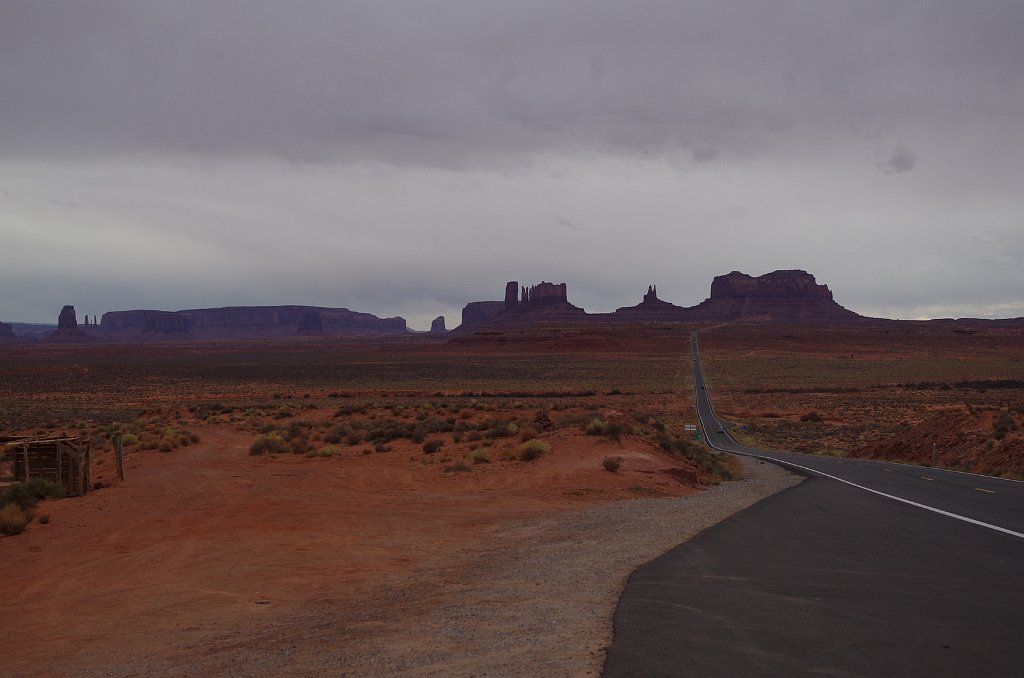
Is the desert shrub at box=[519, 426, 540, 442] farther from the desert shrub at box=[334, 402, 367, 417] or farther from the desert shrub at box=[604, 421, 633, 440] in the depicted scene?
the desert shrub at box=[334, 402, 367, 417]

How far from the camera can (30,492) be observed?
17.8 m

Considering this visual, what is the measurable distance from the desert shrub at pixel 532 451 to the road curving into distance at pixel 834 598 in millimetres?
10144

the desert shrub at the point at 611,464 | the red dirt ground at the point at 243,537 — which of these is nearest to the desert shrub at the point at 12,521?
the red dirt ground at the point at 243,537

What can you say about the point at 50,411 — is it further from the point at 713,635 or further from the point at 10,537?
the point at 713,635

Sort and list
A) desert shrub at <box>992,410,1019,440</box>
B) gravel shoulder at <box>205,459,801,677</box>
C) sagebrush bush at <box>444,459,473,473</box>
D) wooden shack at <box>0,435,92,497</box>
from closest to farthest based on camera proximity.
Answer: gravel shoulder at <box>205,459,801,677</box>, wooden shack at <box>0,435,92,497</box>, sagebrush bush at <box>444,459,473,473</box>, desert shrub at <box>992,410,1019,440</box>

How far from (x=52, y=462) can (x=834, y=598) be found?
19.2 m

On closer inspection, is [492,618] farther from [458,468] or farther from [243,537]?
[458,468]

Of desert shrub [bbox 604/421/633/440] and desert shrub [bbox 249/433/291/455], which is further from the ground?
desert shrub [bbox 604/421/633/440]

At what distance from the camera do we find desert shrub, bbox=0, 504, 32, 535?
14641 mm

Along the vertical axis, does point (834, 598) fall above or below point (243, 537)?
above

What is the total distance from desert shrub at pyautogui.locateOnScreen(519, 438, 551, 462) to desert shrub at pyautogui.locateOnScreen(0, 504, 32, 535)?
42.5ft

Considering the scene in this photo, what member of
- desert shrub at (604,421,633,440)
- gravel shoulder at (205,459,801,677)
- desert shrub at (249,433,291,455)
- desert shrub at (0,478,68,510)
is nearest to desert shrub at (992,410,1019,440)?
desert shrub at (604,421,633,440)

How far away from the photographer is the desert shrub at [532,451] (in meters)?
23.2

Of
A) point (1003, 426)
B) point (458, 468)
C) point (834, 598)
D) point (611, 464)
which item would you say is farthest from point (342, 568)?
point (1003, 426)
